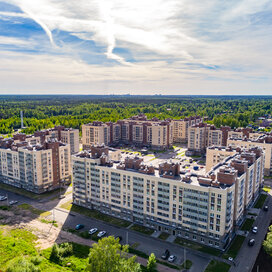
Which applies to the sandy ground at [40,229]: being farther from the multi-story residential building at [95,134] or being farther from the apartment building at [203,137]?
the apartment building at [203,137]

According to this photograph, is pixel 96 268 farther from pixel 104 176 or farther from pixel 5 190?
pixel 5 190

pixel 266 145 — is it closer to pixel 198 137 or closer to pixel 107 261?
pixel 198 137

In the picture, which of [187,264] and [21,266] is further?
[187,264]

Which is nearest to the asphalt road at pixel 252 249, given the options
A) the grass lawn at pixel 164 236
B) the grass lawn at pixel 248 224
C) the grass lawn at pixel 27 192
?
the grass lawn at pixel 248 224

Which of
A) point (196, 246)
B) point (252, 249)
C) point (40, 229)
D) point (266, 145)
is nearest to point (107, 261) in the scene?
point (196, 246)

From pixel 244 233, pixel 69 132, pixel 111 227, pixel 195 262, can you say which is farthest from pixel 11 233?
pixel 69 132

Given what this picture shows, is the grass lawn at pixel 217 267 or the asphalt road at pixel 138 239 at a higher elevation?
the asphalt road at pixel 138 239

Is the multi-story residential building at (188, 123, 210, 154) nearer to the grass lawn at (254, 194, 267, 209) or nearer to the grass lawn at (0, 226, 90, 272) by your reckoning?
the grass lawn at (254, 194, 267, 209)
